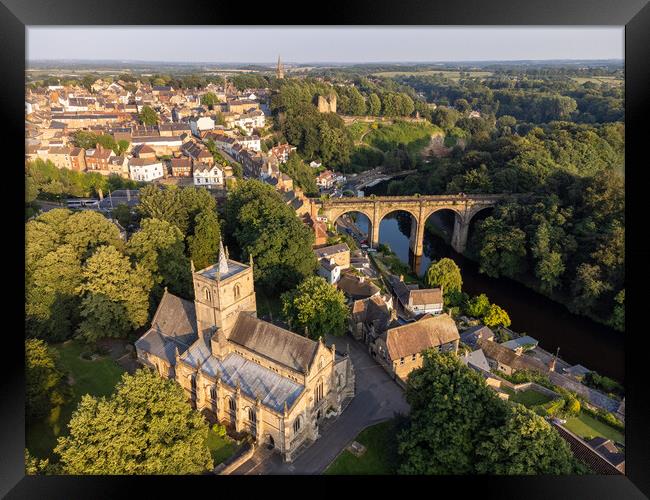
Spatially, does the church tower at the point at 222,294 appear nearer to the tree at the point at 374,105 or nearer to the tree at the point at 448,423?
the tree at the point at 448,423

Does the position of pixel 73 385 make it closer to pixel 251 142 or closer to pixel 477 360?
pixel 477 360

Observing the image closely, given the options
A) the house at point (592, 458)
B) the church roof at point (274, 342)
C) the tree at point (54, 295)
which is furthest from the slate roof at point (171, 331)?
the house at point (592, 458)

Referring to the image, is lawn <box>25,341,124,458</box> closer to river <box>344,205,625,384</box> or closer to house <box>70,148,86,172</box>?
house <box>70,148,86,172</box>

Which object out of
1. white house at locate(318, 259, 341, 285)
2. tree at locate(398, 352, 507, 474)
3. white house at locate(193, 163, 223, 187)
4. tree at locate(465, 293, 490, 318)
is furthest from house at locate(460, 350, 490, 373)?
white house at locate(193, 163, 223, 187)

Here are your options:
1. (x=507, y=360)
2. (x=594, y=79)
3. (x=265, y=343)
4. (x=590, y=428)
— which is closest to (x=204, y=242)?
→ (x=265, y=343)
